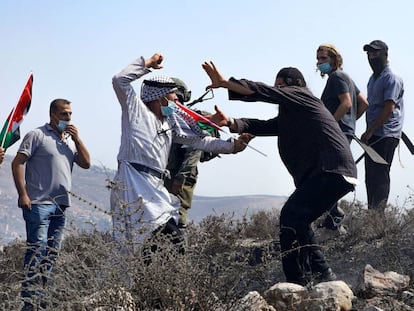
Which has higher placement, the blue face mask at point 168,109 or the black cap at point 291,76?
the black cap at point 291,76

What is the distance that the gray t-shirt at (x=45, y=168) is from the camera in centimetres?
779

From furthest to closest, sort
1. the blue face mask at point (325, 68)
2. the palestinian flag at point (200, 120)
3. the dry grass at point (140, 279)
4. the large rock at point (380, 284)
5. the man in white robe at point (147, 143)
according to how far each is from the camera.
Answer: the blue face mask at point (325, 68), the palestinian flag at point (200, 120), the large rock at point (380, 284), the man in white robe at point (147, 143), the dry grass at point (140, 279)

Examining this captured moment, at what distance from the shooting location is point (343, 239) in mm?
8820

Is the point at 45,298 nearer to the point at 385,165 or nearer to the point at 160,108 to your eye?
the point at 160,108

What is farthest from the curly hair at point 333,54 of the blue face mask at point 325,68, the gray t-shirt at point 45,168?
the gray t-shirt at point 45,168

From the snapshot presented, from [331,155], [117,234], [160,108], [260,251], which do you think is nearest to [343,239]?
[260,251]

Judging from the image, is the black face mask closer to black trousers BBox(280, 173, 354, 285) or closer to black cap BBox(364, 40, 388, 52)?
black cap BBox(364, 40, 388, 52)

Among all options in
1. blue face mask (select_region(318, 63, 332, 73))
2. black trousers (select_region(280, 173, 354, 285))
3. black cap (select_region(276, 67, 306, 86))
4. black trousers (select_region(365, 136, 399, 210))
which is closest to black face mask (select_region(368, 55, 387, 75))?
black trousers (select_region(365, 136, 399, 210))

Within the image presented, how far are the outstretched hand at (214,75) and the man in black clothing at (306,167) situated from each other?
0.46 meters

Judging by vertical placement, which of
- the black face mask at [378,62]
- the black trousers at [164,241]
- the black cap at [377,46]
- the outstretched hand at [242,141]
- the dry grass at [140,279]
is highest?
the black cap at [377,46]

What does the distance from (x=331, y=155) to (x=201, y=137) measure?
95cm

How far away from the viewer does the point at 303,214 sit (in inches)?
263

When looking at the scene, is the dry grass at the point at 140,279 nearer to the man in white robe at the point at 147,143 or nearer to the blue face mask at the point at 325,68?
the man in white robe at the point at 147,143

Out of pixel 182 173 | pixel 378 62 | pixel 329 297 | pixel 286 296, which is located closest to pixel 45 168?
pixel 182 173
